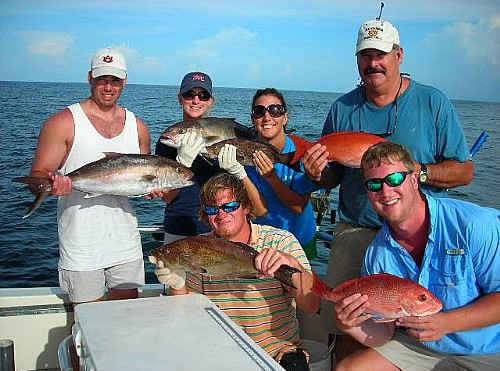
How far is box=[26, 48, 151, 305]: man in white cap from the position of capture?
3.84 meters

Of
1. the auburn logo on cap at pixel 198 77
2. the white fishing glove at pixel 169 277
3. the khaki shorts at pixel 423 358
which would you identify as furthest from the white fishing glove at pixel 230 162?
the khaki shorts at pixel 423 358

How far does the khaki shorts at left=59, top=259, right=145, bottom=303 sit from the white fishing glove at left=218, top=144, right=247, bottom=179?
101 centimetres

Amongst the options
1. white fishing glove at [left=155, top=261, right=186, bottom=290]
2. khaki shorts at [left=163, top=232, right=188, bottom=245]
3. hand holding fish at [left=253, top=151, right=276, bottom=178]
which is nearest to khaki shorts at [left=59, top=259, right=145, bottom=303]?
khaki shorts at [left=163, top=232, right=188, bottom=245]

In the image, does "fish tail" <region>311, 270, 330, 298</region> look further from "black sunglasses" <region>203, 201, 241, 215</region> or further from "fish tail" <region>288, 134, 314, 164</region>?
"fish tail" <region>288, 134, 314, 164</region>

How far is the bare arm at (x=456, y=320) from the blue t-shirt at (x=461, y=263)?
0.32 ft

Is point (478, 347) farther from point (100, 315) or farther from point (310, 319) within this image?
point (100, 315)

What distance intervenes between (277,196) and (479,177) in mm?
18224

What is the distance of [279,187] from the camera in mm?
4211

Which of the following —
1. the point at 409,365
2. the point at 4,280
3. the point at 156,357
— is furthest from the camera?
the point at 4,280

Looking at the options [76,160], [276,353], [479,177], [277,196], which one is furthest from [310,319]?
[479,177]

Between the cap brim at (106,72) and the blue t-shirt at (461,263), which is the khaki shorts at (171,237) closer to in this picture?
the cap brim at (106,72)

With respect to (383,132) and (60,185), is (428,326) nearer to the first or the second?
(383,132)

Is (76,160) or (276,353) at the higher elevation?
(76,160)

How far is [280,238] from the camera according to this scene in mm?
3336
